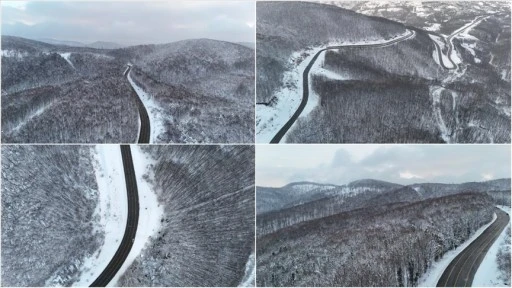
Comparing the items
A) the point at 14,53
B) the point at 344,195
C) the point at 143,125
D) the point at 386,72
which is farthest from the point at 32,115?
the point at 386,72

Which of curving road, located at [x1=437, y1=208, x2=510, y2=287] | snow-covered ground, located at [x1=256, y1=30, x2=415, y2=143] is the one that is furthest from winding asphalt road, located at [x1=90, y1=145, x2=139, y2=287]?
curving road, located at [x1=437, y1=208, x2=510, y2=287]

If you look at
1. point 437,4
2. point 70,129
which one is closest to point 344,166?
point 437,4

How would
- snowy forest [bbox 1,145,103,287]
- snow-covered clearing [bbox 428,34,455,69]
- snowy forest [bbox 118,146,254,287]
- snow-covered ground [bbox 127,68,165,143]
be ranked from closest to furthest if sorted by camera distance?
snowy forest [bbox 1,145,103,287] < snowy forest [bbox 118,146,254,287] < snow-covered ground [bbox 127,68,165,143] < snow-covered clearing [bbox 428,34,455,69]

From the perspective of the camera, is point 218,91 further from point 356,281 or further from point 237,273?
point 356,281

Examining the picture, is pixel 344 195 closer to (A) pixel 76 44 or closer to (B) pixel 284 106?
(B) pixel 284 106

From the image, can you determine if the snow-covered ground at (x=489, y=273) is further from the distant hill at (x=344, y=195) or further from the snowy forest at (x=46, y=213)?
the snowy forest at (x=46, y=213)

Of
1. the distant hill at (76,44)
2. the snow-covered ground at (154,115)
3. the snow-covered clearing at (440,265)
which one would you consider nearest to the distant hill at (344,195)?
the snow-covered clearing at (440,265)

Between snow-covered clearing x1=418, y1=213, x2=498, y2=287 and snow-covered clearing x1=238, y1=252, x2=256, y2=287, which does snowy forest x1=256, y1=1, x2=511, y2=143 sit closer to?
snow-covered clearing x1=418, y1=213, x2=498, y2=287
